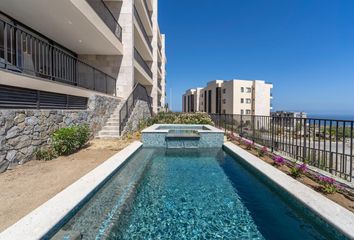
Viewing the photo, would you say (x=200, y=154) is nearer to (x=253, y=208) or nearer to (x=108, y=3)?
(x=253, y=208)

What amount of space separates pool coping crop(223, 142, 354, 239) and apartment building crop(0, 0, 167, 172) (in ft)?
21.5

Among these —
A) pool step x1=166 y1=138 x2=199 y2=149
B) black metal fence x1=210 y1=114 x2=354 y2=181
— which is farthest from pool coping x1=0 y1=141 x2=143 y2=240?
pool step x1=166 y1=138 x2=199 y2=149

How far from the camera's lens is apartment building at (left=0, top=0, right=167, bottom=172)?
5633mm

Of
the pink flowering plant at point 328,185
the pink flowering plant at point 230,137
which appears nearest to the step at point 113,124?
the pink flowering plant at point 230,137

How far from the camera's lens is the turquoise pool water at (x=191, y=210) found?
3135 mm

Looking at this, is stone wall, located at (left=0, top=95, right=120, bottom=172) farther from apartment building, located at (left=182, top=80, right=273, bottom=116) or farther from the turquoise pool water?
apartment building, located at (left=182, top=80, right=273, bottom=116)

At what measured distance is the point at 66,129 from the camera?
7.10m

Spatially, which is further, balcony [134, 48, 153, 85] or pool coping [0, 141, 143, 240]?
balcony [134, 48, 153, 85]

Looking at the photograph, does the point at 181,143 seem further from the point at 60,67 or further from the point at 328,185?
the point at 60,67

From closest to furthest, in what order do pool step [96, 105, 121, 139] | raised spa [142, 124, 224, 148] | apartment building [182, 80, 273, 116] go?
1. raised spa [142, 124, 224, 148]
2. pool step [96, 105, 121, 139]
3. apartment building [182, 80, 273, 116]

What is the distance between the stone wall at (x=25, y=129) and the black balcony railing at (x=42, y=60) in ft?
4.64

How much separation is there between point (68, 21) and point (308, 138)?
10401mm

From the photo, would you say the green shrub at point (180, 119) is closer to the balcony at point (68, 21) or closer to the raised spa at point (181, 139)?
the balcony at point (68, 21)

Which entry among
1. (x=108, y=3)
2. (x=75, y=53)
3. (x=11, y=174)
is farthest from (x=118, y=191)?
(x=108, y=3)
